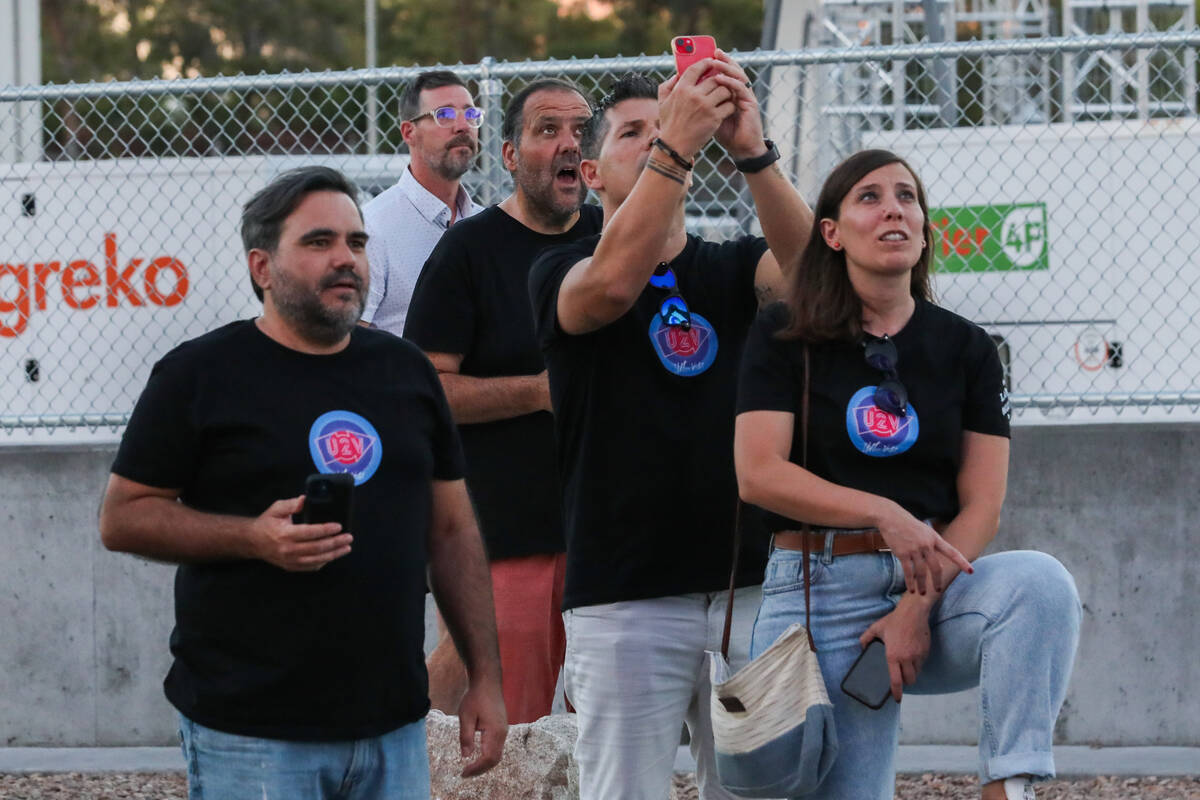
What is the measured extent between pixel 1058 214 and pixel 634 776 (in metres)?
4.51

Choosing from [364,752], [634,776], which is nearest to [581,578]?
[634,776]

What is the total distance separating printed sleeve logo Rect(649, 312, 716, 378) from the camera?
3387 mm

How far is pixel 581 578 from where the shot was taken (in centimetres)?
340

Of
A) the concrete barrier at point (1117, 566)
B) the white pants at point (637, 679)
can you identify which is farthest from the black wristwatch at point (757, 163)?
the concrete barrier at point (1117, 566)

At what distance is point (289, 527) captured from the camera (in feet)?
8.95

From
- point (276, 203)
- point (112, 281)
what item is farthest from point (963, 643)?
point (112, 281)

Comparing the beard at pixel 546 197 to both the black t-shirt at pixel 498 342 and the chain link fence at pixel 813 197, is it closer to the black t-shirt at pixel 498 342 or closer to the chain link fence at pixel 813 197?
the black t-shirt at pixel 498 342

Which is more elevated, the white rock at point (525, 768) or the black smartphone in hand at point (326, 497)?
the black smartphone in hand at point (326, 497)

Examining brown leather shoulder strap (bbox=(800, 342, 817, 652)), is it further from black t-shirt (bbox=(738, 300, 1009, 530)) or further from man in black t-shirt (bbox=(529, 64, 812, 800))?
man in black t-shirt (bbox=(529, 64, 812, 800))

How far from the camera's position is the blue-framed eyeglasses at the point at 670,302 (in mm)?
3373

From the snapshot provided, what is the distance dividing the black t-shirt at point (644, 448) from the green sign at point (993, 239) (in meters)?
3.79

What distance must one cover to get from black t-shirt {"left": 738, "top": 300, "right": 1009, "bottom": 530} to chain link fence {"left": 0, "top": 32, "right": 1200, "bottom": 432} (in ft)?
10.2

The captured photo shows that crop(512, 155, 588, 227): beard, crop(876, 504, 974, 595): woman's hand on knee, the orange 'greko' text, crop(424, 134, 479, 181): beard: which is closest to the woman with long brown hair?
crop(876, 504, 974, 595): woman's hand on knee

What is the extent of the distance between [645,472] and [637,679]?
426 mm
